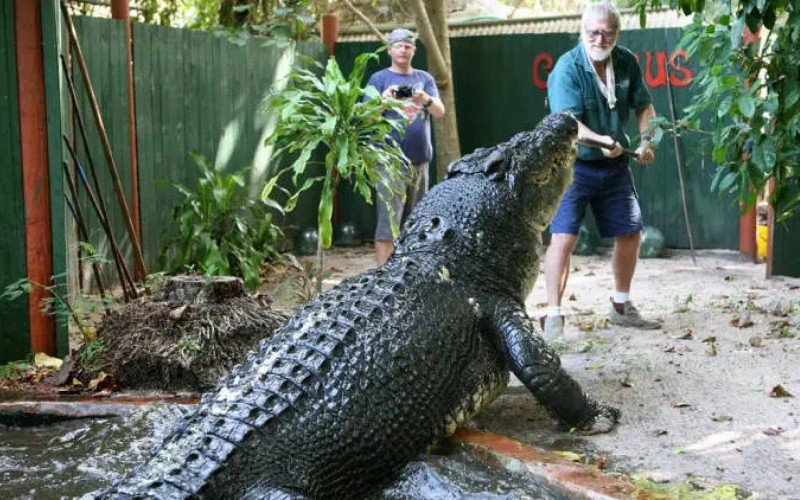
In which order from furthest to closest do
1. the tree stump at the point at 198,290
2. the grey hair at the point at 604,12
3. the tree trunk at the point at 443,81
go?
1. the tree trunk at the point at 443,81
2. the grey hair at the point at 604,12
3. the tree stump at the point at 198,290

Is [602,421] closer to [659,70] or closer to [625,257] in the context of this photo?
[625,257]

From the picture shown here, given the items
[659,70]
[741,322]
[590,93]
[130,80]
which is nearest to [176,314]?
[590,93]

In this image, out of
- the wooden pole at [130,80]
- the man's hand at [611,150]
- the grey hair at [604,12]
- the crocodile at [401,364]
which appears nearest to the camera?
the crocodile at [401,364]

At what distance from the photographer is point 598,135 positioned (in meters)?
5.86

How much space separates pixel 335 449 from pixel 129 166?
585cm

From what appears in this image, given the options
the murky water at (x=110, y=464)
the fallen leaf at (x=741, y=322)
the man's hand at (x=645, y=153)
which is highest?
the man's hand at (x=645, y=153)

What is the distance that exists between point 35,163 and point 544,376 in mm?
3324

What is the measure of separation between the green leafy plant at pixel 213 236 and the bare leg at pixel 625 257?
3.27 meters

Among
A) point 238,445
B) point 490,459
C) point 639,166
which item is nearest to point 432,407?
point 490,459

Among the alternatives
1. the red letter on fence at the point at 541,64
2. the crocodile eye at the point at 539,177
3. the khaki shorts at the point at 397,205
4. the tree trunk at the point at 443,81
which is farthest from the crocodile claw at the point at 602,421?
the red letter on fence at the point at 541,64

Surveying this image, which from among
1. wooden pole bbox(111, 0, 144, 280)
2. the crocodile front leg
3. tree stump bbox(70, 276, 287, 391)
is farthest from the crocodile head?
wooden pole bbox(111, 0, 144, 280)

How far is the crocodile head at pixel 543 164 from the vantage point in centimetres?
464

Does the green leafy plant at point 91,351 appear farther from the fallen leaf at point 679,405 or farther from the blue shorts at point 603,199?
the fallen leaf at point 679,405

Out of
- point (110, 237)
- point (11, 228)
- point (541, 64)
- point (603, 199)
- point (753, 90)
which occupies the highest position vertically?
point (541, 64)
